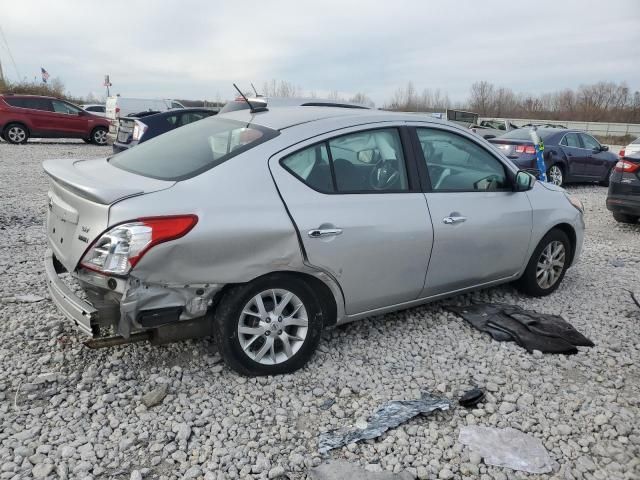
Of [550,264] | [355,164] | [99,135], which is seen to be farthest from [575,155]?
[99,135]

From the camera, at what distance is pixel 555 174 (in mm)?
11891

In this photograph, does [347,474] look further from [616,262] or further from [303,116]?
[616,262]

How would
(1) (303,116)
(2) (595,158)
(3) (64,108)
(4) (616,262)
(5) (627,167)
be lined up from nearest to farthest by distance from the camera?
(1) (303,116), (4) (616,262), (5) (627,167), (2) (595,158), (3) (64,108)

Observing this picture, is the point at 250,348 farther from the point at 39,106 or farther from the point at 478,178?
the point at 39,106

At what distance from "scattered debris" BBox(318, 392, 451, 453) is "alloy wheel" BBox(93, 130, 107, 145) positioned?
713 inches

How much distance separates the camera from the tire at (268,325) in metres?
3.00

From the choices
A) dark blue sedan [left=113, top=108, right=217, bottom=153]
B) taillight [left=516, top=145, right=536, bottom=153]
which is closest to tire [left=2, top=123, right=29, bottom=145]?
dark blue sedan [left=113, top=108, right=217, bottom=153]

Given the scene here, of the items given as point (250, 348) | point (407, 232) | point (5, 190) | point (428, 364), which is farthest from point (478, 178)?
point (5, 190)

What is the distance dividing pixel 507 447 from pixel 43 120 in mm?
18510

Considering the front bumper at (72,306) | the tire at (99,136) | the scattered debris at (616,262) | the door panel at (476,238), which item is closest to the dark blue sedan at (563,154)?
the scattered debris at (616,262)

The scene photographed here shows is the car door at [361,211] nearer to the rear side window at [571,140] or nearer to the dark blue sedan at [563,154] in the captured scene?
the dark blue sedan at [563,154]

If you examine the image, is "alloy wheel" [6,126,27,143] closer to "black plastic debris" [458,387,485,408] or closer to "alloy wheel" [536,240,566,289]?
"alloy wheel" [536,240,566,289]

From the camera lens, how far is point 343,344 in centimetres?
375

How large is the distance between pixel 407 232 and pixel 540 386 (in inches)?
52.0
